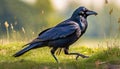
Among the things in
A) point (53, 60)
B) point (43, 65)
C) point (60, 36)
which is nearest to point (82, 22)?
point (60, 36)

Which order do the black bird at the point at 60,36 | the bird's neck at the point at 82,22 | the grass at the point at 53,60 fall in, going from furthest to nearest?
the bird's neck at the point at 82,22
the black bird at the point at 60,36
the grass at the point at 53,60

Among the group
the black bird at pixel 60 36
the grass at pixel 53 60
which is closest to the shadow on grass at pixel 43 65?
the grass at pixel 53 60

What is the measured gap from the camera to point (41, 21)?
5084 cm

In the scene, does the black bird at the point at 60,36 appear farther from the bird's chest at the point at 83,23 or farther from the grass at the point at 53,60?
the grass at the point at 53,60

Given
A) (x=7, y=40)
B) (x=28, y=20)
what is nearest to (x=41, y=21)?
(x=28, y=20)

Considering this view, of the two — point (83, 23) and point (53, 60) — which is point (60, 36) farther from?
point (53, 60)

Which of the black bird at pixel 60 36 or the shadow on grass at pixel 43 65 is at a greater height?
the black bird at pixel 60 36

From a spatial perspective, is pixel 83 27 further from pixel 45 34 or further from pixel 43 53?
pixel 43 53

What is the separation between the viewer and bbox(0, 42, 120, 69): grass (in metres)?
15.8

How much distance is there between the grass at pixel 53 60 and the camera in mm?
15766

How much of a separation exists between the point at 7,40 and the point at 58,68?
6.05 metres

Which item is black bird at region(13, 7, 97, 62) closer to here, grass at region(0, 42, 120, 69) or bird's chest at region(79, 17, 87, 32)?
bird's chest at region(79, 17, 87, 32)

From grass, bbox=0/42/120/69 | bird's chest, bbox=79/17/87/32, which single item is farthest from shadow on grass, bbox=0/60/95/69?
bird's chest, bbox=79/17/87/32

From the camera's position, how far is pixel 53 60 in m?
17.4
